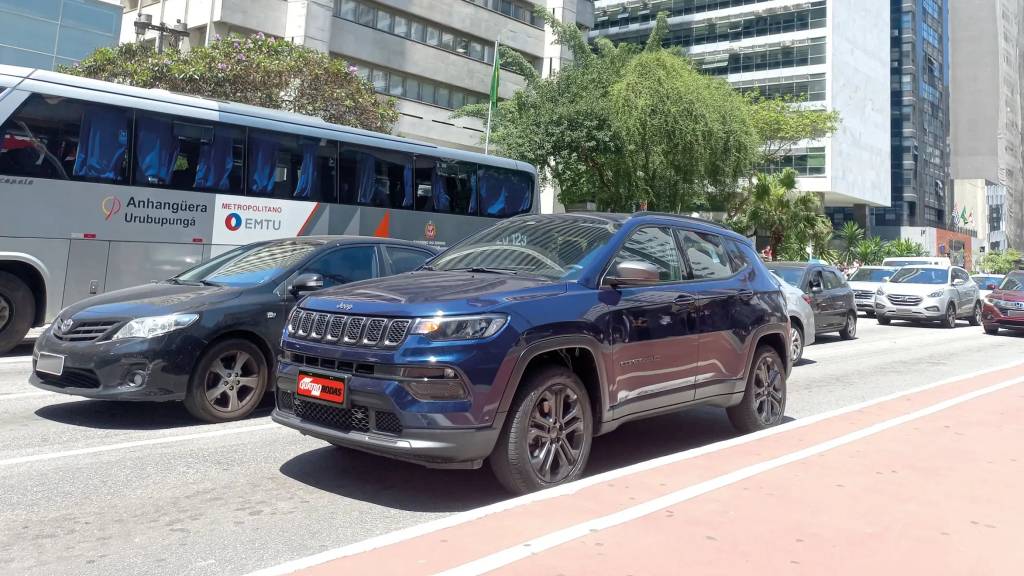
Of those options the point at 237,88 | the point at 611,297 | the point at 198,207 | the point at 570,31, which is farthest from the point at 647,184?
the point at 611,297

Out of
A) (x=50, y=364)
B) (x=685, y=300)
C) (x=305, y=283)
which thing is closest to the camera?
(x=685, y=300)

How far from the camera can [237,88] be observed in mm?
22969

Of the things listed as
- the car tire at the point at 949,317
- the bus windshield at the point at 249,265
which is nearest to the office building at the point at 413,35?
the car tire at the point at 949,317

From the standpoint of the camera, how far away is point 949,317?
847 inches

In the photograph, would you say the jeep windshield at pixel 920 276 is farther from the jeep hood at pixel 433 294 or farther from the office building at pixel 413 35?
the office building at pixel 413 35

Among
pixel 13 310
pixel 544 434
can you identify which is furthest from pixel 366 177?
pixel 544 434

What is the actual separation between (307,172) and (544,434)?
10.2m

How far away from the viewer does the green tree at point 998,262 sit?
95.7 metres

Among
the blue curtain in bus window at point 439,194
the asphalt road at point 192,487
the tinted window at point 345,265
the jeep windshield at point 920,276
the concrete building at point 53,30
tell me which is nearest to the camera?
the asphalt road at point 192,487

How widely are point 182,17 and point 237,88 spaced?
42.6 ft

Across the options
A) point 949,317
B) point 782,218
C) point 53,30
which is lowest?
point 949,317

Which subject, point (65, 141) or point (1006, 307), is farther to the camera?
point (1006, 307)

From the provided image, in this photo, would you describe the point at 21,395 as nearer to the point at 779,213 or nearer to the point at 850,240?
the point at 779,213

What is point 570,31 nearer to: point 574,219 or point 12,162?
point 12,162
